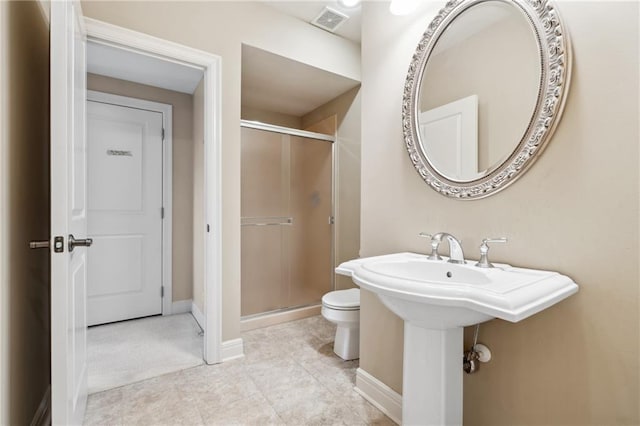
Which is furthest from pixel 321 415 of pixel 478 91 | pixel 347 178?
pixel 347 178

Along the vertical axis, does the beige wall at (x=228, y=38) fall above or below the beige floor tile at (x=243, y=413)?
above

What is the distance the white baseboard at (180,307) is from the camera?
3072 millimetres

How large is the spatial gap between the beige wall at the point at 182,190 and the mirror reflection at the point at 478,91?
98.9 inches

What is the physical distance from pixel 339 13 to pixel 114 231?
8.89 feet

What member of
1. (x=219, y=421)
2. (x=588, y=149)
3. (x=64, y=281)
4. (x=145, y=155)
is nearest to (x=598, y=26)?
(x=588, y=149)

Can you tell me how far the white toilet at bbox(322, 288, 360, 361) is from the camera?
206 centimetres

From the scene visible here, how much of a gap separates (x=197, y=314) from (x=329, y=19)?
2.83 m

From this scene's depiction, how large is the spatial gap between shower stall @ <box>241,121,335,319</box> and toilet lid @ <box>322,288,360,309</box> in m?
0.79

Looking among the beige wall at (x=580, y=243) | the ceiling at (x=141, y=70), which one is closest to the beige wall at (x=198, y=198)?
the ceiling at (x=141, y=70)

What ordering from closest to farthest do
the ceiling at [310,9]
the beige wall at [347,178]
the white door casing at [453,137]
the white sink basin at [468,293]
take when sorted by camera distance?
the white sink basin at [468,293] → the white door casing at [453,137] → the ceiling at [310,9] → the beige wall at [347,178]

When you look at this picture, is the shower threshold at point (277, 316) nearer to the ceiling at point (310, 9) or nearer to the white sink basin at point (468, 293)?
the white sink basin at point (468, 293)

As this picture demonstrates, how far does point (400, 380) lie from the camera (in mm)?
1537

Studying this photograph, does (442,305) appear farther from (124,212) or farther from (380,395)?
(124,212)

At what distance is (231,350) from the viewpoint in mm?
2125
